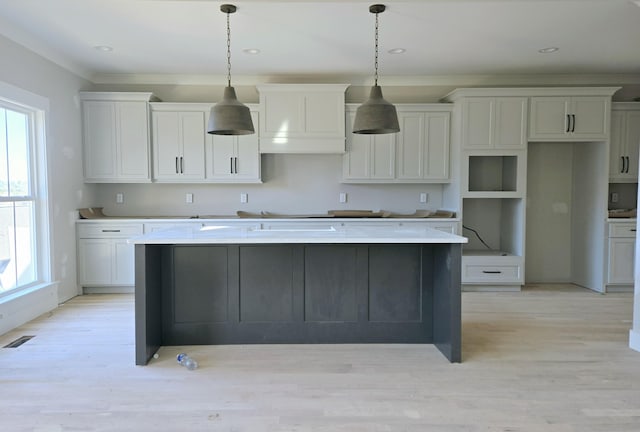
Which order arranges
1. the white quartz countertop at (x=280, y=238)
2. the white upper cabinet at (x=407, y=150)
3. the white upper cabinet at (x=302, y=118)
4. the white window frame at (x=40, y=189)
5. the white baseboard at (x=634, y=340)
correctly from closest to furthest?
the white quartz countertop at (x=280, y=238)
the white baseboard at (x=634, y=340)
the white window frame at (x=40, y=189)
the white upper cabinet at (x=302, y=118)
the white upper cabinet at (x=407, y=150)

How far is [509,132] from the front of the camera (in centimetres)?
481

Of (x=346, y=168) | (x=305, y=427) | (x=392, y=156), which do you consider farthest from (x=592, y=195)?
(x=305, y=427)

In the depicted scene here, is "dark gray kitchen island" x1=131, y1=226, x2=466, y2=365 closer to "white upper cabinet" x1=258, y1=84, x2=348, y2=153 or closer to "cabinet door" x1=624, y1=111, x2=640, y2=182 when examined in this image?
"white upper cabinet" x1=258, y1=84, x2=348, y2=153

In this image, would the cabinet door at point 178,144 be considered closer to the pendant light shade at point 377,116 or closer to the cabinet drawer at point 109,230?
the cabinet drawer at point 109,230

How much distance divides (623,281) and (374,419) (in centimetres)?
423

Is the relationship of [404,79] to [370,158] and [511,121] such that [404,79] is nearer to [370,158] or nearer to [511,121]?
[370,158]

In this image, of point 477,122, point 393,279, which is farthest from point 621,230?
point 393,279

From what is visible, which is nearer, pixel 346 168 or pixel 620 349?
pixel 620 349

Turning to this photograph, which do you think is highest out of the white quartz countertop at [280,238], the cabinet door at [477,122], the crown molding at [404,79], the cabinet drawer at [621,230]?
the crown molding at [404,79]

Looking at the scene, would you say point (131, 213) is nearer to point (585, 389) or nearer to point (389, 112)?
point (389, 112)

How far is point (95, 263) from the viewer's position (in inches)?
186

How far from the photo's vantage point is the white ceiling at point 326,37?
319 centimetres

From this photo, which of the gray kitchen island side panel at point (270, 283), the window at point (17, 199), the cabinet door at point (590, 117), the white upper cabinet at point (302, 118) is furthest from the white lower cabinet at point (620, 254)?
the window at point (17, 199)

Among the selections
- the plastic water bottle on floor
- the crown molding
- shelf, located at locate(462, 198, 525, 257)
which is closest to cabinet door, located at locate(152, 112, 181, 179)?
the crown molding
